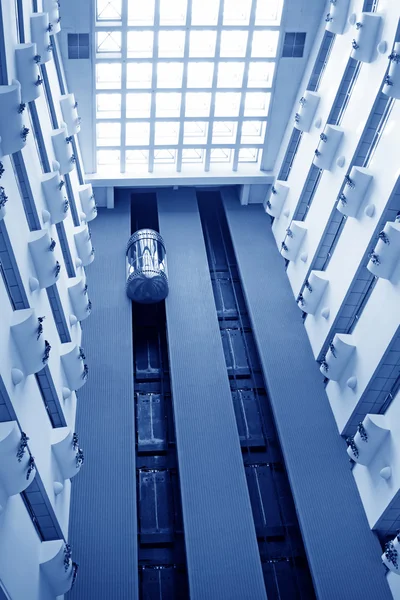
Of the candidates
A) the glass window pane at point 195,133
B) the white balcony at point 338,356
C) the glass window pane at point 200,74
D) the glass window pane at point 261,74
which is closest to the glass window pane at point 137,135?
the glass window pane at point 195,133

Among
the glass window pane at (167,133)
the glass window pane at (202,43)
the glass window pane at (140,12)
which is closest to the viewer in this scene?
the glass window pane at (140,12)

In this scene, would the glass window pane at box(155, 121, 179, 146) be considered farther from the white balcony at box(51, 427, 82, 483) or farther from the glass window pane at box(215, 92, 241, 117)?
the white balcony at box(51, 427, 82, 483)

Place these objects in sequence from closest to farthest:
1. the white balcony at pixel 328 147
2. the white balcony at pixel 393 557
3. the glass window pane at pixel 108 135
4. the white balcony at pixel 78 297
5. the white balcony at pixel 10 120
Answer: the white balcony at pixel 10 120 < the white balcony at pixel 393 557 < the white balcony at pixel 78 297 < the white balcony at pixel 328 147 < the glass window pane at pixel 108 135

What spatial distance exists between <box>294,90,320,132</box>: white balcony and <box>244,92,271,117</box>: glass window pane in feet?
7.86

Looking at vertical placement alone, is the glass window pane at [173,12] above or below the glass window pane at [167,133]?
above

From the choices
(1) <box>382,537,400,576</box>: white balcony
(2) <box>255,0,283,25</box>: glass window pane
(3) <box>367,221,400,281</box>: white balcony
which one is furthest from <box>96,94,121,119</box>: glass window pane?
(1) <box>382,537,400,576</box>: white balcony

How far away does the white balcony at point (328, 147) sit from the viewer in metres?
18.5

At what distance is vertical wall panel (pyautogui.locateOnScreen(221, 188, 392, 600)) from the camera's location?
14773 millimetres

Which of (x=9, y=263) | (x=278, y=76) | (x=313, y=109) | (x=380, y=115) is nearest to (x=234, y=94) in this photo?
(x=278, y=76)

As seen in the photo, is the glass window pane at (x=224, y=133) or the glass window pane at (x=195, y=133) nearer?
the glass window pane at (x=195, y=133)

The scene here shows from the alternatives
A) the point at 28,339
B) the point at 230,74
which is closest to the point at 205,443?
the point at 28,339

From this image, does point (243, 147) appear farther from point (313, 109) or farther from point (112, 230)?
point (112, 230)

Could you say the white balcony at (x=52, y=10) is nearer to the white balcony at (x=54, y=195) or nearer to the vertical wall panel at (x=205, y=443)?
the white balcony at (x=54, y=195)

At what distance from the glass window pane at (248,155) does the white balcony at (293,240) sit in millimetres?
4995
